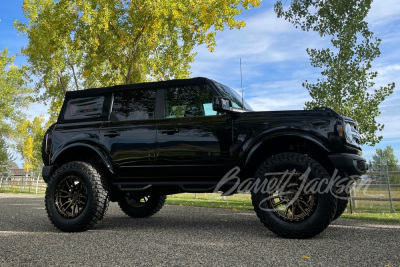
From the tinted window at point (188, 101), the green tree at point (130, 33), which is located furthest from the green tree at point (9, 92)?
the tinted window at point (188, 101)

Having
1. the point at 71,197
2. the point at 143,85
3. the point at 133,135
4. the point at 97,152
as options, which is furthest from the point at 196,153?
the point at 71,197

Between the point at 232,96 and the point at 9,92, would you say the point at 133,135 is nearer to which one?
the point at 232,96

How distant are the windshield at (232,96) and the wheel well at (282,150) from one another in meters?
0.90

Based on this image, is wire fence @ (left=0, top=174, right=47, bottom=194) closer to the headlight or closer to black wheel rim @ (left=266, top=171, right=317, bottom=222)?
black wheel rim @ (left=266, top=171, right=317, bottom=222)

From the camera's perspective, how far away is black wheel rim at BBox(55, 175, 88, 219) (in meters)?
5.74

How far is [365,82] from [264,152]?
496 inches

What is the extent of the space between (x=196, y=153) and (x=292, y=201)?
1.50 meters

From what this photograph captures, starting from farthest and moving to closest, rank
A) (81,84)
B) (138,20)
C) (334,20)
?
(81,84) < (138,20) < (334,20)

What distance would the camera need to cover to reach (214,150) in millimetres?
5094

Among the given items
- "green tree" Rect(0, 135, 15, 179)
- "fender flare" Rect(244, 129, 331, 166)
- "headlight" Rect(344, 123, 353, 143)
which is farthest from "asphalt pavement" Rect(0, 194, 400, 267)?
"green tree" Rect(0, 135, 15, 179)

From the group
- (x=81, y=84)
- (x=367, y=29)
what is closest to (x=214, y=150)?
(x=367, y=29)

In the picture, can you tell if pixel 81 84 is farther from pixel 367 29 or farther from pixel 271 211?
pixel 271 211

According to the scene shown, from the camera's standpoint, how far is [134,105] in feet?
19.2

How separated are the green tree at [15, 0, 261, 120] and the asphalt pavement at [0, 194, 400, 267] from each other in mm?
10813
